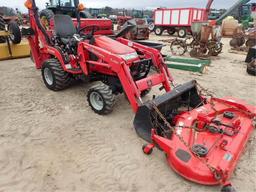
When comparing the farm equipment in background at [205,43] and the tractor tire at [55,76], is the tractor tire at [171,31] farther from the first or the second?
the tractor tire at [55,76]

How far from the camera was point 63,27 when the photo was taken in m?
4.97

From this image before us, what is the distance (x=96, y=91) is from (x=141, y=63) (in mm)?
902

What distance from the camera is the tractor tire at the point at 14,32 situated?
22.5 ft

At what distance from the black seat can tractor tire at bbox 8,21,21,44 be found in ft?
8.75

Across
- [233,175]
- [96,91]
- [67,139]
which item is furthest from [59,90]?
[233,175]

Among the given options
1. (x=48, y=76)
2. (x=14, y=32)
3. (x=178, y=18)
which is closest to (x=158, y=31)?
(x=178, y=18)

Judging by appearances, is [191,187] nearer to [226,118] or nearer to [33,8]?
[226,118]

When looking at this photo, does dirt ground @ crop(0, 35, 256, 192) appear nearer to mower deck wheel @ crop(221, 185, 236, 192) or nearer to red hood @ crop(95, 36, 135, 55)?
mower deck wheel @ crop(221, 185, 236, 192)

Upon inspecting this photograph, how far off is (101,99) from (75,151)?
3.58ft

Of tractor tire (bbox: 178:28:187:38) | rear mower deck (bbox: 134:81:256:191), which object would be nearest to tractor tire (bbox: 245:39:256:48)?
tractor tire (bbox: 178:28:187:38)

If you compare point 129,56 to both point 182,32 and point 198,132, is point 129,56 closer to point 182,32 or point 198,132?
point 198,132

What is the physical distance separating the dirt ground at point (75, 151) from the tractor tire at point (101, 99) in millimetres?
125

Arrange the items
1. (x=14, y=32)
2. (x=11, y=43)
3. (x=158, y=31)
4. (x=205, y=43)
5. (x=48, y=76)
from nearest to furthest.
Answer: (x=48, y=76)
(x=14, y=32)
(x=11, y=43)
(x=205, y=43)
(x=158, y=31)

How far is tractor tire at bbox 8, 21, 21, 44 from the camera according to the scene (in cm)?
686
